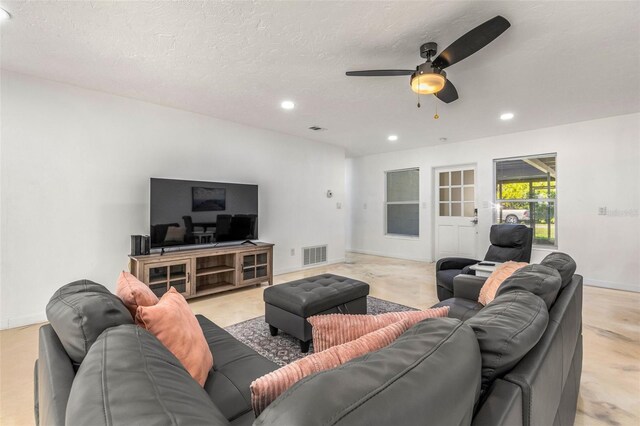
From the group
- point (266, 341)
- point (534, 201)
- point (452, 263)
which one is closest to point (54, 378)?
point (266, 341)

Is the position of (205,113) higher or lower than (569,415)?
higher

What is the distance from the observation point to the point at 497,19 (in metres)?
1.71

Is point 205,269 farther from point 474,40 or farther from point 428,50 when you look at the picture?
point 474,40

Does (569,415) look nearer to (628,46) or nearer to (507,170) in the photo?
(628,46)

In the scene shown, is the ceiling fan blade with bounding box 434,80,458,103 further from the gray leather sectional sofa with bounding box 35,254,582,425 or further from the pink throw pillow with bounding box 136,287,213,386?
the pink throw pillow with bounding box 136,287,213,386

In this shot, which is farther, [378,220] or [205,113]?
[378,220]

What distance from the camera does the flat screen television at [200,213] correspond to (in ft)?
11.5

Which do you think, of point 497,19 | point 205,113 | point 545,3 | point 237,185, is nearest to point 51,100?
point 205,113

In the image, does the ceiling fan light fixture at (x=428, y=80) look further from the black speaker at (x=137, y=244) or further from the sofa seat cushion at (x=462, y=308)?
the black speaker at (x=137, y=244)

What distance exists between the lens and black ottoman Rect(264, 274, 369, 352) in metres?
2.26

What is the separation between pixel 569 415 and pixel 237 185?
3.85 meters

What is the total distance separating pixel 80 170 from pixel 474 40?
3813mm

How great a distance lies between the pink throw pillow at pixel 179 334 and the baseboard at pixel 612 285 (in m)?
5.29

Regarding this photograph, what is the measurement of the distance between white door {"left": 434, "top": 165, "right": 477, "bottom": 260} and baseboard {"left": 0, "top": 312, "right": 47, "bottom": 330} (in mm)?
5998
